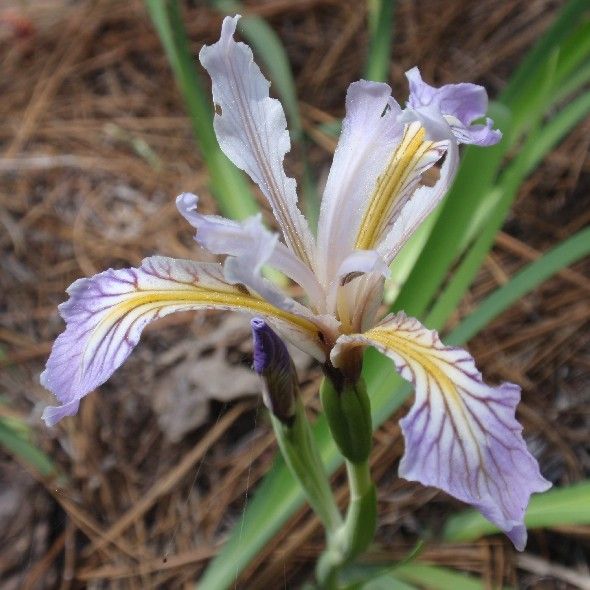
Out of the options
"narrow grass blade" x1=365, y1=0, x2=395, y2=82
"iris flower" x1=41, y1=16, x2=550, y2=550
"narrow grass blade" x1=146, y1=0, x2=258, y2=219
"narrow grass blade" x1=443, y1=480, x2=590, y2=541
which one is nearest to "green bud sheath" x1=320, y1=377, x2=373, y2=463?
"iris flower" x1=41, y1=16, x2=550, y2=550

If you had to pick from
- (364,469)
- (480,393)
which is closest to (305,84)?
(364,469)

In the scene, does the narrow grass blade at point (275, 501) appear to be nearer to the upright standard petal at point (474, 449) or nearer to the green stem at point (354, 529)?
the green stem at point (354, 529)

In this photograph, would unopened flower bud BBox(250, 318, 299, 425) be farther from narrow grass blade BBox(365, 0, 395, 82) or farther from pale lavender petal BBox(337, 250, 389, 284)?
narrow grass blade BBox(365, 0, 395, 82)

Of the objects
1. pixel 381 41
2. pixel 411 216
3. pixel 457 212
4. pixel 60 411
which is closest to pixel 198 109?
pixel 381 41

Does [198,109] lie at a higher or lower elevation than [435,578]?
higher

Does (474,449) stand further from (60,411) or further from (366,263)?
(60,411)

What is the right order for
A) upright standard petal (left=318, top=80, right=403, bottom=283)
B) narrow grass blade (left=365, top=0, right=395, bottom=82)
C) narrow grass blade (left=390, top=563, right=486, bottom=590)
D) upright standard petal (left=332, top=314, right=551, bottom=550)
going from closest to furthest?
upright standard petal (left=332, top=314, right=551, bottom=550) → upright standard petal (left=318, top=80, right=403, bottom=283) → narrow grass blade (left=390, top=563, right=486, bottom=590) → narrow grass blade (left=365, top=0, right=395, bottom=82)

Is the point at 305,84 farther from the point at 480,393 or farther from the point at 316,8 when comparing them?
the point at 480,393
